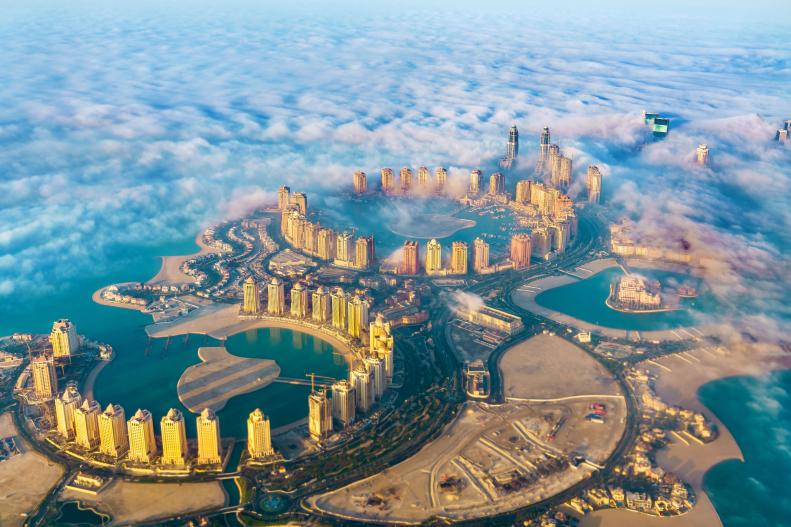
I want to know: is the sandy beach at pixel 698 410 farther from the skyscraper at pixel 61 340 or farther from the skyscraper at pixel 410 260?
the skyscraper at pixel 61 340

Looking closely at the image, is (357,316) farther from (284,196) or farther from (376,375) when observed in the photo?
(284,196)

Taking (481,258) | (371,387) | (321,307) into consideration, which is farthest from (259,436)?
(481,258)

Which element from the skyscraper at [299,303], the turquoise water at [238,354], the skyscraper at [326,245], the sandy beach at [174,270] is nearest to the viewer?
the turquoise water at [238,354]

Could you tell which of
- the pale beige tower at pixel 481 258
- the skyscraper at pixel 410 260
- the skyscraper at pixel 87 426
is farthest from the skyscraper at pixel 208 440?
the pale beige tower at pixel 481 258

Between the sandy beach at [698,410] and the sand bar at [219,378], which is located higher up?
the sandy beach at [698,410]

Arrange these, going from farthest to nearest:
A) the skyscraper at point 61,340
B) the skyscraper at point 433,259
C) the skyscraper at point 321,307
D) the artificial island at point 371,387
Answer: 1. the skyscraper at point 433,259
2. the skyscraper at point 321,307
3. the skyscraper at point 61,340
4. the artificial island at point 371,387

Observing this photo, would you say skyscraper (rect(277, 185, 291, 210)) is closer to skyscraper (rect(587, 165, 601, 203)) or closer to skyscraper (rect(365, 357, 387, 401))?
skyscraper (rect(587, 165, 601, 203))

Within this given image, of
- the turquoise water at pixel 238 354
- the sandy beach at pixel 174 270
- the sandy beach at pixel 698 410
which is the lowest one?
the sandy beach at pixel 174 270
